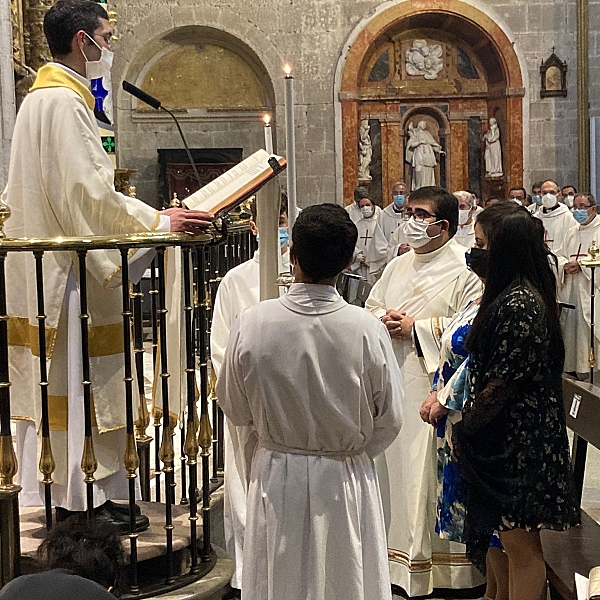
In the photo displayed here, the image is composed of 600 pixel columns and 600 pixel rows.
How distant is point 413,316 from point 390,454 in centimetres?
64

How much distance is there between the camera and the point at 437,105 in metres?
17.0

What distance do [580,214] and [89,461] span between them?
9.01 m

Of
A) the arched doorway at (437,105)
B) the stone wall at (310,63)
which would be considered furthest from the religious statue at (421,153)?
the stone wall at (310,63)

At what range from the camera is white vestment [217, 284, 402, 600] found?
105 inches

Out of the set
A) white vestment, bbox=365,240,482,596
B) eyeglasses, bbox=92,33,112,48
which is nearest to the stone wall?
white vestment, bbox=365,240,482,596

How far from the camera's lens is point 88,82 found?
10.9 feet

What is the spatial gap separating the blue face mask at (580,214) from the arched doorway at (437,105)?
549cm

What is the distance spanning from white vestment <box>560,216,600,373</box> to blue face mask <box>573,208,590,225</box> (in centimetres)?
65

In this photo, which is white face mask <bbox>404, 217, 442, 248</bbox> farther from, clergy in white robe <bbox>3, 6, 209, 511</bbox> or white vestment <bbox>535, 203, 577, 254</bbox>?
white vestment <bbox>535, 203, 577, 254</bbox>

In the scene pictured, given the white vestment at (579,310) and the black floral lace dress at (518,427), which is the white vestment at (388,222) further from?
the black floral lace dress at (518,427)

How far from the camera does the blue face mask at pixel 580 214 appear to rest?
1091cm

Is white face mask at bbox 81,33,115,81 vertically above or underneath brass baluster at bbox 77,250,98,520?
above

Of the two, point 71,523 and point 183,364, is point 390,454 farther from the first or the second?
point 71,523

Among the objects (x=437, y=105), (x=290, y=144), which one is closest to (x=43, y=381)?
(x=290, y=144)
